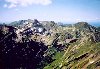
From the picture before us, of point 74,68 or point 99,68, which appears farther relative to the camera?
point 74,68

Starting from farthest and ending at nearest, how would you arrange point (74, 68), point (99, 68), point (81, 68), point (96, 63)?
point (74, 68)
point (81, 68)
point (96, 63)
point (99, 68)

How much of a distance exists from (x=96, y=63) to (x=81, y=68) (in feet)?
66.1

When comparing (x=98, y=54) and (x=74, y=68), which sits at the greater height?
(x=98, y=54)

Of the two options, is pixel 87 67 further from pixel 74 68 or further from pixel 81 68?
pixel 74 68

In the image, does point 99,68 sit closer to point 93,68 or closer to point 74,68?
point 93,68

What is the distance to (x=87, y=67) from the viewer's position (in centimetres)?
16700

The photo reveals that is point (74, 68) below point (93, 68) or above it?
below

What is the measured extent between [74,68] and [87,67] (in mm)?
25193

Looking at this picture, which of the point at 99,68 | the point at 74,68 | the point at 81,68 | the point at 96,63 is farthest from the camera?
the point at 74,68

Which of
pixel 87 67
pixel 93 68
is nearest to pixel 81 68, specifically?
pixel 87 67

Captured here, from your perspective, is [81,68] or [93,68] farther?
[81,68]

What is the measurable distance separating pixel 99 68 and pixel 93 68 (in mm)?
7780

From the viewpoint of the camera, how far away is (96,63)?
531 ft

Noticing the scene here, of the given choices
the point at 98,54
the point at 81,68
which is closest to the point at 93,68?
the point at 81,68
